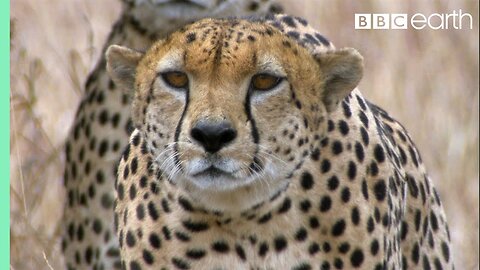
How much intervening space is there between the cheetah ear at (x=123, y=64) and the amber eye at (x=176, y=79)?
207mm

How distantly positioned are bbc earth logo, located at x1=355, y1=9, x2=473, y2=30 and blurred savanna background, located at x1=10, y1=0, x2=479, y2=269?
3 cm

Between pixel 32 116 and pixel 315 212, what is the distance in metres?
1.72

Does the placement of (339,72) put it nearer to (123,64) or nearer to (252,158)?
(252,158)

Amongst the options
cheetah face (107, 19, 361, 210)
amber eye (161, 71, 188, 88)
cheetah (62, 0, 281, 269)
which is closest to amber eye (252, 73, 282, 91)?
cheetah face (107, 19, 361, 210)

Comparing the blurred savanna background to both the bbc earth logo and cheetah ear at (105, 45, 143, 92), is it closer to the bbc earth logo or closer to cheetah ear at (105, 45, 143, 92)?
the bbc earth logo

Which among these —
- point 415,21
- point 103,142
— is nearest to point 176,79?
point 103,142

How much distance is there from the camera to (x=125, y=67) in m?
3.67

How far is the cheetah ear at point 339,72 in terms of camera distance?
357cm

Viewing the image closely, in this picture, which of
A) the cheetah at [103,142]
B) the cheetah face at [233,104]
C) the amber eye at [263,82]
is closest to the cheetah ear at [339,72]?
the cheetah face at [233,104]

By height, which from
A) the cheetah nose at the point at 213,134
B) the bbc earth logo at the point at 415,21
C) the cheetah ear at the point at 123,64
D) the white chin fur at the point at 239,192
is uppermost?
the bbc earth logo at the point at 415,21

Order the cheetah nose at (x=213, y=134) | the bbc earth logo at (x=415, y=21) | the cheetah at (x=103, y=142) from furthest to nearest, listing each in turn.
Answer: the bbc earth logo at (x=415, y=21) < the cheetah at (x=103, y=142) < the cheetah nose at (x=213, y=134)

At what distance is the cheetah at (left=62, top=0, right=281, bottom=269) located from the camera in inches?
182

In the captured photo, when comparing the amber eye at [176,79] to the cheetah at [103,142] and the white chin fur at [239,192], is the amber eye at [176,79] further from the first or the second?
the cheetah at [103,142]

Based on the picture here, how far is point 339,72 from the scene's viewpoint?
3.58 metres
